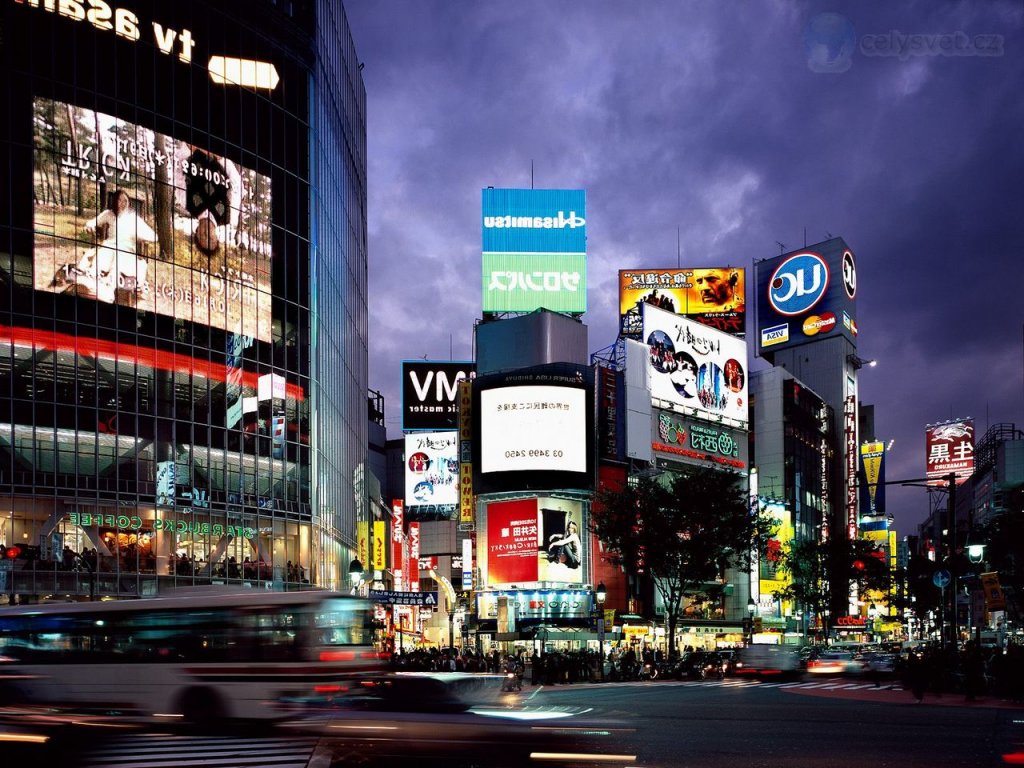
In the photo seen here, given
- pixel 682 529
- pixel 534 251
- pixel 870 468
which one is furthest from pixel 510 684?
pixel 870 468

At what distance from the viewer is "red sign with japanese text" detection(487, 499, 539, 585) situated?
261 feet

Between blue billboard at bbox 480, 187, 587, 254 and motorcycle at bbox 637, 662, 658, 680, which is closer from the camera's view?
motorcycle at bbox 637, 662, 658, 680

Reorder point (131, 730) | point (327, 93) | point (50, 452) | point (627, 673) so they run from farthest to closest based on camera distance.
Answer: point (327, 93) < point (627, 673) < point (50, 452) < point (131, 730)

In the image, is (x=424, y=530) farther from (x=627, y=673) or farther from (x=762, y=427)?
(x=627, y=673)

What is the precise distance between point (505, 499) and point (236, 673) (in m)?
59.0

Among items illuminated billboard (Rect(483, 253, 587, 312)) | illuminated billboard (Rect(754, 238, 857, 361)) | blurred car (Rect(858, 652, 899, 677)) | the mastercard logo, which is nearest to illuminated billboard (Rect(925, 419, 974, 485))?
illuminated billboard (Rect(754, 238, 857, 361))

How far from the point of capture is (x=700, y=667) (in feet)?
196

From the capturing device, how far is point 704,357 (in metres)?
96.4

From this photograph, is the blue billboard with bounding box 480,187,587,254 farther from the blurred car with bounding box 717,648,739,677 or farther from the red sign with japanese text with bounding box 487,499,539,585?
the blurred car with bounding box 717,648,739,677

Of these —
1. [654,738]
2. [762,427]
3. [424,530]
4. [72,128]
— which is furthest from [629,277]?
[654,738]

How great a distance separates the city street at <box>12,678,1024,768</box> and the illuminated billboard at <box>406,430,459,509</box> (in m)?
75.4

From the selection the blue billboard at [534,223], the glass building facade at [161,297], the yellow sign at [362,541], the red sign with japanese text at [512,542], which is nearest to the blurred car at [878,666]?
the red sign with japanese text at [512,542]

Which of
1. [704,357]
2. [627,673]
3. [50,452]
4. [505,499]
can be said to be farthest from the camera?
[704,357]

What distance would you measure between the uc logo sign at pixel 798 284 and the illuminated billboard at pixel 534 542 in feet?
264
